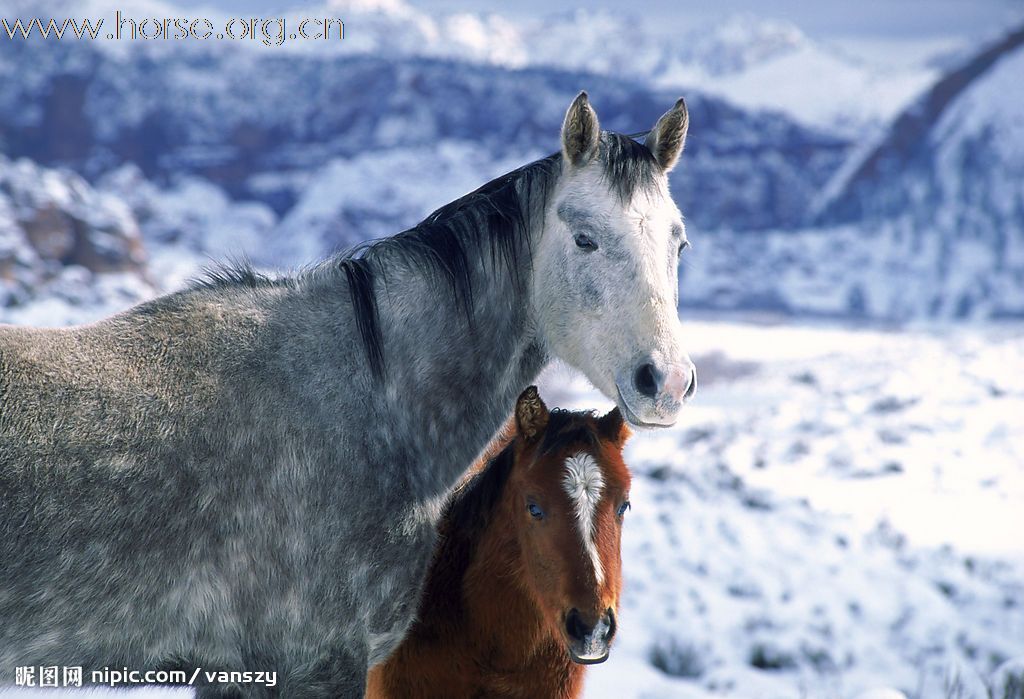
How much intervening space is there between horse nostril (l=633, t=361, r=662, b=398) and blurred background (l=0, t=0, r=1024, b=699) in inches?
25.2

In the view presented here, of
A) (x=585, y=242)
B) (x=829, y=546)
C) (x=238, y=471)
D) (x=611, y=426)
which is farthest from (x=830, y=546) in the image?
(x=238, y=471)

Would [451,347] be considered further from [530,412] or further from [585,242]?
[585,242]

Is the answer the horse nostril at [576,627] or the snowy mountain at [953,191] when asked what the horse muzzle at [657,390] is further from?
the snowy mountain at [953,191]

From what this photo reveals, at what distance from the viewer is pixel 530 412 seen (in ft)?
9.15

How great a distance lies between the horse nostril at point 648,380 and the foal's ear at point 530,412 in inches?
18.3

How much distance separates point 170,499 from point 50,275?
20104mm

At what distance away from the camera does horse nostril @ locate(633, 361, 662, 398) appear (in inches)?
93.4

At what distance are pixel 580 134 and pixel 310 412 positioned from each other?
1189mm

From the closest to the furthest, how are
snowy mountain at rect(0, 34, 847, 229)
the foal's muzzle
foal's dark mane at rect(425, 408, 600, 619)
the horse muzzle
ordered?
the horse muzzle, the foal's muzzle, foal's dark mane at rect(425, 408, 600, 619), snowy mountain at rect(0, 34, 847, 229)

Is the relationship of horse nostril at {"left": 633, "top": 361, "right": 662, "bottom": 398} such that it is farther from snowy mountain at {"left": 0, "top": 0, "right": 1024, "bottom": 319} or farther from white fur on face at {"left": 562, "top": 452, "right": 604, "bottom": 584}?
snowy mountain at {"left": 0, "top": 0, "right": 1024, "bottom": 319}

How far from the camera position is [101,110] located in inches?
2990

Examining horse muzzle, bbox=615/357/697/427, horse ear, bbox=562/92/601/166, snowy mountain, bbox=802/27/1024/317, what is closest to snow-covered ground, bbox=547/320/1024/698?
horse muzzle, bbox=615/357/697/427

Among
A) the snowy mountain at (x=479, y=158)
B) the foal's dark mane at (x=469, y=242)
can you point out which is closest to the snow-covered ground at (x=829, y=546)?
the foal's dark mane at (x=469, y=242)

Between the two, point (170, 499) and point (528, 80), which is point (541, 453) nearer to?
→ point (170, 499)
